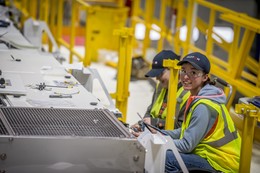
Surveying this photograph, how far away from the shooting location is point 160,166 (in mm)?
4586

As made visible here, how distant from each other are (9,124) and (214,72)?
196 inches

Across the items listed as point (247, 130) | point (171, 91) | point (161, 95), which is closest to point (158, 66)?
point (161, 95)

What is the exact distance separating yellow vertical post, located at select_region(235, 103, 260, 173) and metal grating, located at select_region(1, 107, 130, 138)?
850 mm

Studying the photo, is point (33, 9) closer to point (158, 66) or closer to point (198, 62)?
point (158, 66)

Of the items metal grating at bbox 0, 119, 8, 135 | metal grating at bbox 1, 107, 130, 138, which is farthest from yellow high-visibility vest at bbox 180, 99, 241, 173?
metal grating at bbox 0, 119, 8, 135

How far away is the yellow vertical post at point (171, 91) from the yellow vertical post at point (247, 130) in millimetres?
957

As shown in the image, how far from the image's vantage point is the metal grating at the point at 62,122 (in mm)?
4465

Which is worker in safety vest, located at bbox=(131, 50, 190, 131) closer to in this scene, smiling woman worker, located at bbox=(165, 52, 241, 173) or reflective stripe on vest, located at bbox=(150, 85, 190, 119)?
reflective stripe on vest, located at bbox=(150, 85, 190, 119)

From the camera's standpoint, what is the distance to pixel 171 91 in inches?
221

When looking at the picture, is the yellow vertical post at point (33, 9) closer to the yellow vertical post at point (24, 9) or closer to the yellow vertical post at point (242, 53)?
the yellow vertical post at point (24, 9)

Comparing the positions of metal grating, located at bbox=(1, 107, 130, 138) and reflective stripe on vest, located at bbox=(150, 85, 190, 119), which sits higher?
metal grating, located at bbox=(1, 107, 130, 138)

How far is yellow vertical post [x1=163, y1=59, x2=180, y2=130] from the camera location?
18.1ft

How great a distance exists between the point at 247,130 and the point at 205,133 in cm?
44

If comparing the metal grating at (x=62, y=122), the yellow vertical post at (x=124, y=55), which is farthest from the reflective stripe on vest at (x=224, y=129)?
the yellow vertical post at (x=124, y=55)
